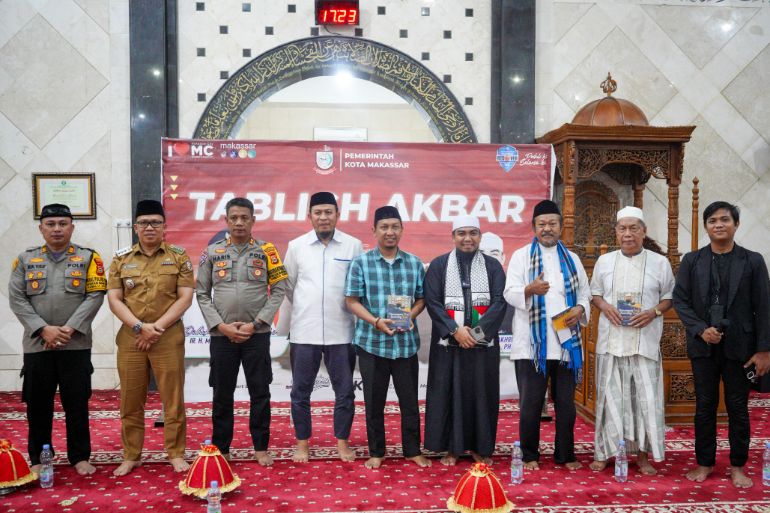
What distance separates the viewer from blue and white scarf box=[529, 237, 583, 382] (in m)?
3.25

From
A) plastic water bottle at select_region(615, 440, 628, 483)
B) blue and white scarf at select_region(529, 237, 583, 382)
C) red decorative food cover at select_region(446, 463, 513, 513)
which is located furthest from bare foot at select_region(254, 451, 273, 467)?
plastic water bottle at select_region(615, 440, 628, 483)

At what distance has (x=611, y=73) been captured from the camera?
18.8ft

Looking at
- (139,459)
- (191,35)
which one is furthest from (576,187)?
(139,459)

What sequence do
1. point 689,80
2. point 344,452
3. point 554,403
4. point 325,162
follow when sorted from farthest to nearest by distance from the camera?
point 689,80 → point 325,162 → point 344,452 → point 554,403

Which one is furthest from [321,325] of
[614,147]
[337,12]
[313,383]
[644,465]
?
[337,12]

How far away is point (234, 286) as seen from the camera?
334 cm

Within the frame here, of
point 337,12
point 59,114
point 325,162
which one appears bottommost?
point 325,162

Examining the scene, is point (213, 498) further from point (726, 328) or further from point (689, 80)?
point (689, 80)

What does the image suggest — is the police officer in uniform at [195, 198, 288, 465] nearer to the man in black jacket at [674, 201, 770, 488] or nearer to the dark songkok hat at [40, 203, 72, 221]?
the dark songkok hat at [40, 203, 72, 221]

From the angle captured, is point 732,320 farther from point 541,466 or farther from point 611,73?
point 611,73

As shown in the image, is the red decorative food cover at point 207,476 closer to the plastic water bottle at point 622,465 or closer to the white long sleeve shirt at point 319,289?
the white long sleeve shirt at point 319,289

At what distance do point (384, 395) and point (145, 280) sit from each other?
1.51m

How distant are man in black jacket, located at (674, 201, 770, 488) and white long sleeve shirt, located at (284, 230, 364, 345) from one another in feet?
6.36

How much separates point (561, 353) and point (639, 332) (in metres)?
0.46
